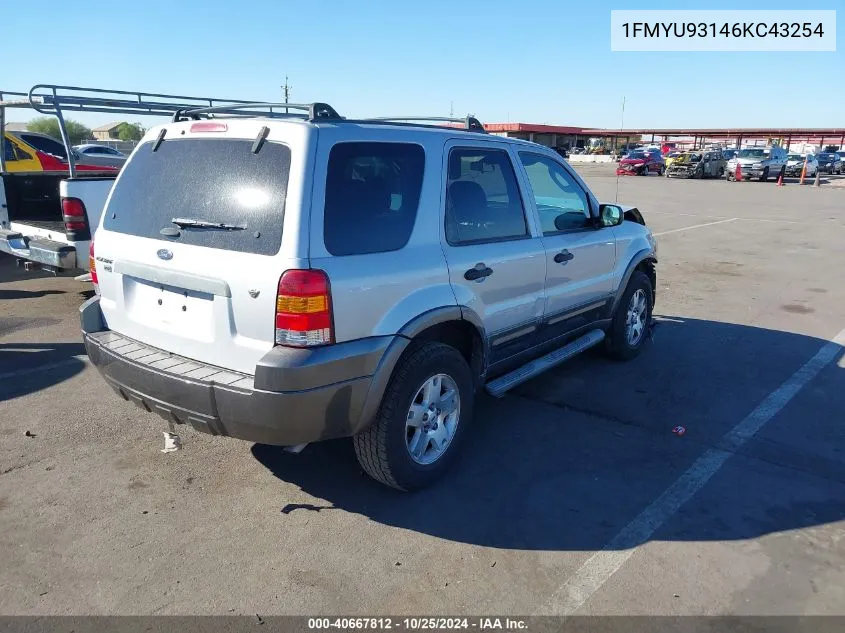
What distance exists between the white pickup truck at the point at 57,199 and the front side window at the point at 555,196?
312 cm

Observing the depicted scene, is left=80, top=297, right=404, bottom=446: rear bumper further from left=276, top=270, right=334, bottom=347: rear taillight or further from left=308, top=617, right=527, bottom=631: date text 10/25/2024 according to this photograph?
left=308, top=617, right=527, bottom=631: date text 10/25/2024

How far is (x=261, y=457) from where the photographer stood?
4.00m

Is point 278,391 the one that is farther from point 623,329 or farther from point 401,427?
point 623,329

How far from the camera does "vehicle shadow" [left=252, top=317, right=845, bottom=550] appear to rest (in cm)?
338

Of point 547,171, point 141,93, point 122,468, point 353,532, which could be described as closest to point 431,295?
point 353,532

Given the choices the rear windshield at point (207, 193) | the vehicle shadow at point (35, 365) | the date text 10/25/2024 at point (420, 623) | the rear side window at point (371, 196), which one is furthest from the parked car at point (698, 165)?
the date text 10/25/2024 at point (420, 623)

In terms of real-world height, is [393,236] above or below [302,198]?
below

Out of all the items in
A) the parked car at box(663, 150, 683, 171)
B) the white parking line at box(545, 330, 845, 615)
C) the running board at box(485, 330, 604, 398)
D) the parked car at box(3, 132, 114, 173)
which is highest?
the parked car at box(663, 150, 683, 171)

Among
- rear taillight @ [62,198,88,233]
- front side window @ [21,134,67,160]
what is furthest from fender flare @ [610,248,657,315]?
front side window @ [21,134,67,160]

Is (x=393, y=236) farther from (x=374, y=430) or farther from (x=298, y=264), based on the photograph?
(x=374, y=430)

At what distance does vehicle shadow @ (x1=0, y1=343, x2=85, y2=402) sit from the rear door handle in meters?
3.48

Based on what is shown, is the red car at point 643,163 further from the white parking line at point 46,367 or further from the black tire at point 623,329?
the white parking line at point 46,367

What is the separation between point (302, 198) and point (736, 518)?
2.73 meters

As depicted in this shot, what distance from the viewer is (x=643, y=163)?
39.9 metres
